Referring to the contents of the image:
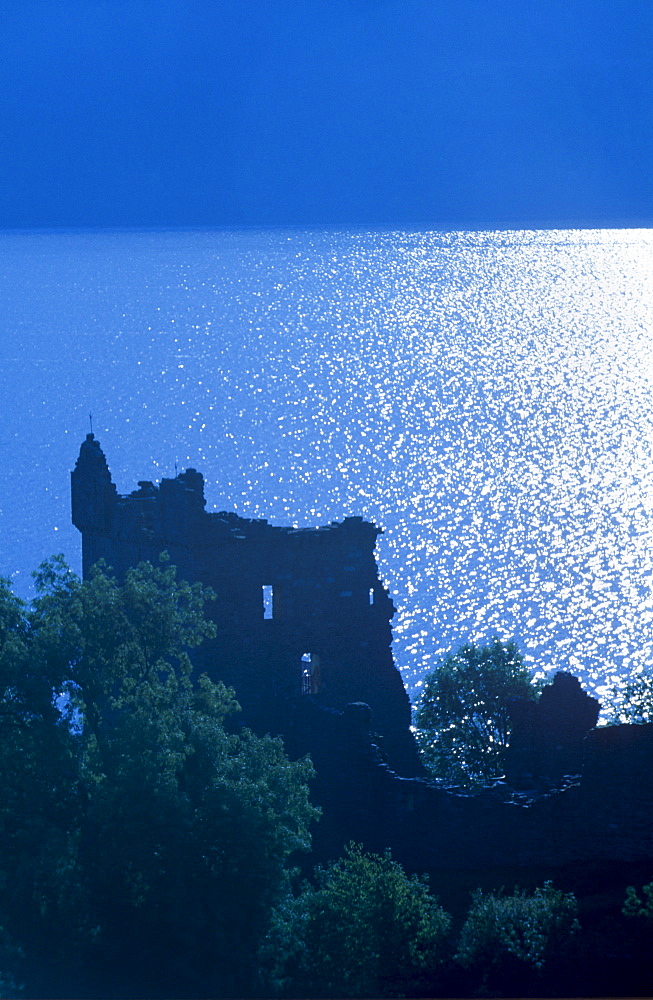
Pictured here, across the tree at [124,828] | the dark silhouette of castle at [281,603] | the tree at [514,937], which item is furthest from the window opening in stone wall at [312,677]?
the tree at [514,937]

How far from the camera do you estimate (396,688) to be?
47.2m

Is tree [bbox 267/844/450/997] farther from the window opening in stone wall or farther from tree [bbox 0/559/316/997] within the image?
the window opening in stone wall

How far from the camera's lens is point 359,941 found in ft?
114

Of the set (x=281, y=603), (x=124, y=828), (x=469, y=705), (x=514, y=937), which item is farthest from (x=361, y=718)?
(x=469, y=705)

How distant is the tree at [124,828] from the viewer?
32219mm

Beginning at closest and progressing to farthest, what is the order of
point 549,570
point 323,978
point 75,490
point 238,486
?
1. point 323,978
2. point 75,490
3. point 549,570
4. point 238,486

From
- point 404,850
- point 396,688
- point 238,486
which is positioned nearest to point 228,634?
point 396,688

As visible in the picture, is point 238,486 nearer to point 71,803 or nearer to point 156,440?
point 156,440

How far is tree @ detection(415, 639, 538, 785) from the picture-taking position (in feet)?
168

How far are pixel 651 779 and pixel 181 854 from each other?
37.6 ft

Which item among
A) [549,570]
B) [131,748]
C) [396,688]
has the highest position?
[549,570]

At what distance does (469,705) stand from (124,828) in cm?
2548

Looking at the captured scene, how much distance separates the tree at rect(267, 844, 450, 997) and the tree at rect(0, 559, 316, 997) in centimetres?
100

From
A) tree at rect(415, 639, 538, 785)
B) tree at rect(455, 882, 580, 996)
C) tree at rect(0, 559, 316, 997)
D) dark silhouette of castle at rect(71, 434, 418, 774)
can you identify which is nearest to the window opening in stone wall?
dark silhouette of castle at rect(71, 434, 418, 774)
